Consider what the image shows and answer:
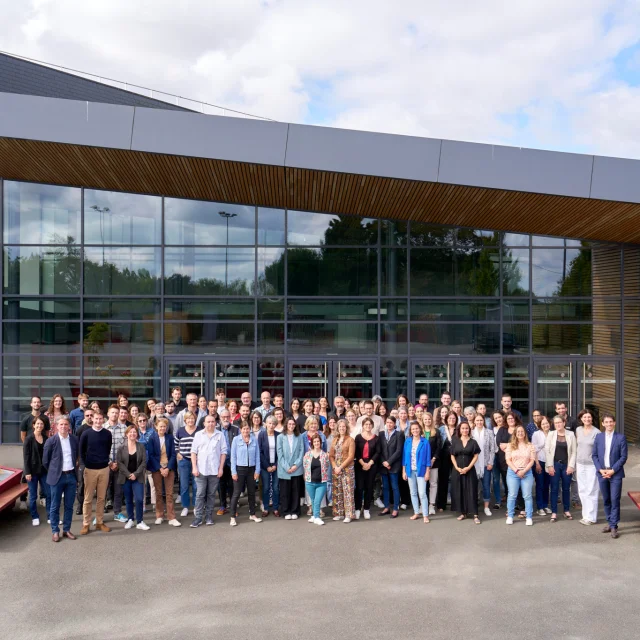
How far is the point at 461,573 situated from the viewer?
711 centimetres

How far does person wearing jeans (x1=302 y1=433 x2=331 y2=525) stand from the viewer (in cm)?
894

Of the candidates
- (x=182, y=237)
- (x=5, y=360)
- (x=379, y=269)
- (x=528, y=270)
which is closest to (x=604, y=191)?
(x=528, y=270)

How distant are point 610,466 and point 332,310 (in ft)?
25.1

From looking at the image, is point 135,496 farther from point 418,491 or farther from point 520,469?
point 520,469

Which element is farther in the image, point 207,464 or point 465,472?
point 465,472

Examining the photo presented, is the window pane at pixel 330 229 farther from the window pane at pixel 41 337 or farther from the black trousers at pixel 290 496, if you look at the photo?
the black trousers at pixel 290 496

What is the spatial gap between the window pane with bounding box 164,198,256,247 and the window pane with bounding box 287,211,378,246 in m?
1.08

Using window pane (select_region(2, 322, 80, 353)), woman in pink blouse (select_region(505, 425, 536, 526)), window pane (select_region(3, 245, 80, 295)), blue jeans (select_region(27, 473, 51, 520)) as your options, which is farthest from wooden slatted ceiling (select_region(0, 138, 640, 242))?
blue jeans (select_region(27, 473, 51, 520))

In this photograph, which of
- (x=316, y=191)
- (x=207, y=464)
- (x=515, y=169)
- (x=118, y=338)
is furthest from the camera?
(x=118, y=338)

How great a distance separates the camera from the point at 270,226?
15039mm

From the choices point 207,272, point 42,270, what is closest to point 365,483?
point 207,272

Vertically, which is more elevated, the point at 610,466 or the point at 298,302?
the point at 298,302

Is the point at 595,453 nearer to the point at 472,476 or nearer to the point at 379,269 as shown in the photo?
the point at 472,476

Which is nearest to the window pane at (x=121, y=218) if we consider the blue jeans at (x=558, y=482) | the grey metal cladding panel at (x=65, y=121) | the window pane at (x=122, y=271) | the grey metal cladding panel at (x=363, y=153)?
the window pane at (x=122, y=271)
